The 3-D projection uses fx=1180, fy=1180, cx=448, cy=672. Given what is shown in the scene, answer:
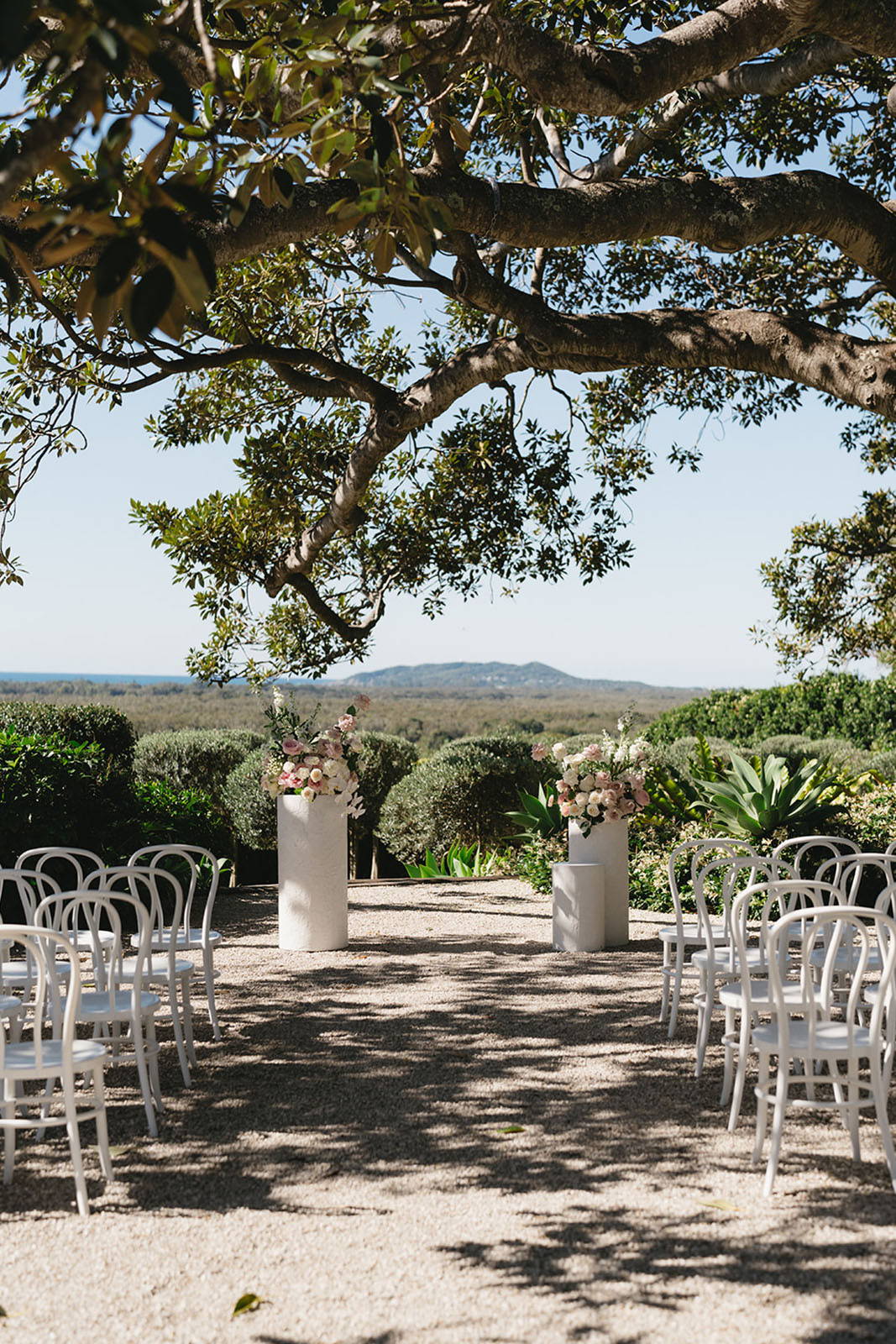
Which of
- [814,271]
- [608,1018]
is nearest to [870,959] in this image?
[608,1018]

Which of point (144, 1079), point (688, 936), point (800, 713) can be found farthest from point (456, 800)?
point (144, 1079)

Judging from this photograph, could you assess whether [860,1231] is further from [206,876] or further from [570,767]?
[206,876]

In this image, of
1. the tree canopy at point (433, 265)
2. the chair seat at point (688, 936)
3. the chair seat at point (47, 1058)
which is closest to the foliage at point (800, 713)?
the tree canopy at point (433, 265)

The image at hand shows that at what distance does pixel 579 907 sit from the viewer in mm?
8250

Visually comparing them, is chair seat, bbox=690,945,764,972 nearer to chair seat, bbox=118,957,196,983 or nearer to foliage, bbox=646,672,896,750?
chair seat, bbox=118,957,196,983

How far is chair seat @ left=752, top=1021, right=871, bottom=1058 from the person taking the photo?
12.9 feet

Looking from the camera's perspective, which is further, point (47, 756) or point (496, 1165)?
point (47, 756)

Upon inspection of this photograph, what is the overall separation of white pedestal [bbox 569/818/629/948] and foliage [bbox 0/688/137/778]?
4.22m

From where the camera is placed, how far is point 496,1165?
4164 mm

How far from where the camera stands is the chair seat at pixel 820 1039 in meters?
3.94

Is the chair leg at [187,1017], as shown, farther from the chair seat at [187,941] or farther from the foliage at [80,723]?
the foliage at [80,723]

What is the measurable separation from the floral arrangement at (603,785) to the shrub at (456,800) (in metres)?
3.91

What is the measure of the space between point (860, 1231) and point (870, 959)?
87.6 inches

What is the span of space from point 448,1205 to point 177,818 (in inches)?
295
